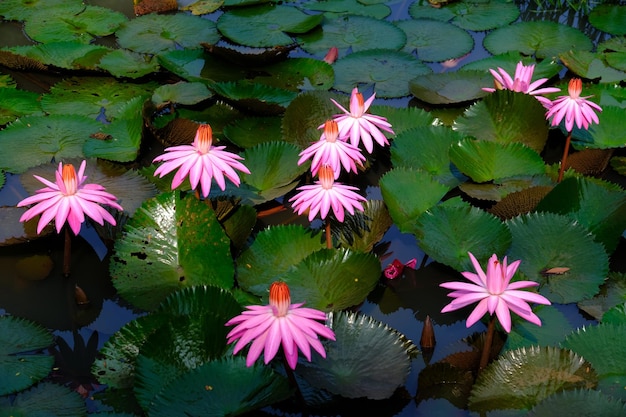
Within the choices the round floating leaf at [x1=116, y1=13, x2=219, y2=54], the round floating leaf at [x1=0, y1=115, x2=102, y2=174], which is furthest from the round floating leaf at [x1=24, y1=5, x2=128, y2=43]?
the round floating leaf at [x1=0, y1=115, x2=102, y2=174]

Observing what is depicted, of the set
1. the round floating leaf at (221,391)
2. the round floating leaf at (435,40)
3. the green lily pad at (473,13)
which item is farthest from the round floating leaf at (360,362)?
the green lily pad at (473,13)

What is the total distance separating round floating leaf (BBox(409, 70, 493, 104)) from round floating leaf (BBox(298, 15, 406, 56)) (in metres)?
0.52

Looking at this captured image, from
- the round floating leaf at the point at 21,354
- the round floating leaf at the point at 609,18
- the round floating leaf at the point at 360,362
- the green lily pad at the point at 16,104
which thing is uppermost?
the round floating leaf at the point at 609,18

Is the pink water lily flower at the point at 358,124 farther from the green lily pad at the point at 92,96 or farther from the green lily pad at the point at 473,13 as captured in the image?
the green lily pad at the point at 473,13

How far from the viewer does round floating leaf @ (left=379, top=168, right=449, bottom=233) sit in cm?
272

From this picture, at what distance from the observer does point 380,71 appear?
379 centimetres

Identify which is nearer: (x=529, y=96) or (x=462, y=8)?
(x=529, y=96)

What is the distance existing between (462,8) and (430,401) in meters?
3.12

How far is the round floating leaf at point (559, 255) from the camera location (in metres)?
2.42

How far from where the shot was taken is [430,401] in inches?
82.4

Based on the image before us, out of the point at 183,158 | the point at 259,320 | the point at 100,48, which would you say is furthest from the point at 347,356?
the point at 100,48

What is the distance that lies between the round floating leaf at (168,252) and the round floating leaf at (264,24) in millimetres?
1896

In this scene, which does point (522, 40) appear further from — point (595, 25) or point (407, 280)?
point (407, 280)

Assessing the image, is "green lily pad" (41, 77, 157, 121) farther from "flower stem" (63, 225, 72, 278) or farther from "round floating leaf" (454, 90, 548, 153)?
"round floating leaf" (454, 90, 548, 153)
